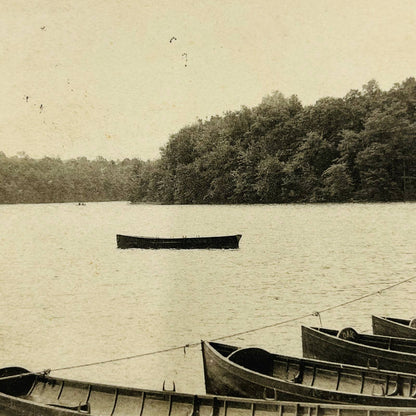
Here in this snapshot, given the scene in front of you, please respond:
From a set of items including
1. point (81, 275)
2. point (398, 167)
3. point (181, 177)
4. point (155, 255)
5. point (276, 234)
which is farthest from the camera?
point (181, 177)

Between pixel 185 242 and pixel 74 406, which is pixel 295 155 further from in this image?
pixel 74 406

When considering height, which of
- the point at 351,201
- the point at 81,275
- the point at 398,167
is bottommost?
the point at 81,275

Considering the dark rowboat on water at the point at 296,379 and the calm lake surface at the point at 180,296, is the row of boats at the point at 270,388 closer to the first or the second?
the dark rowboat on water at the point at 296,379

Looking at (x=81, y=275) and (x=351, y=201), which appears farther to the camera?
(x=351, y=201)

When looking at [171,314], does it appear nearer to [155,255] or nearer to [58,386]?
[58,386]

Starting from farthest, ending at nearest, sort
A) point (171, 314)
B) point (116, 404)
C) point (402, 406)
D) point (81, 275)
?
point (81, 275) < point (171, 314) < point (116, 404) < point (402, 406)

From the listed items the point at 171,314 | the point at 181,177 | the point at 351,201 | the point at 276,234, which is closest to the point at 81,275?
the point at 171,314

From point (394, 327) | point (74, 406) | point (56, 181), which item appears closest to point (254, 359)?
point (74, 406)

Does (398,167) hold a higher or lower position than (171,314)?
higher
